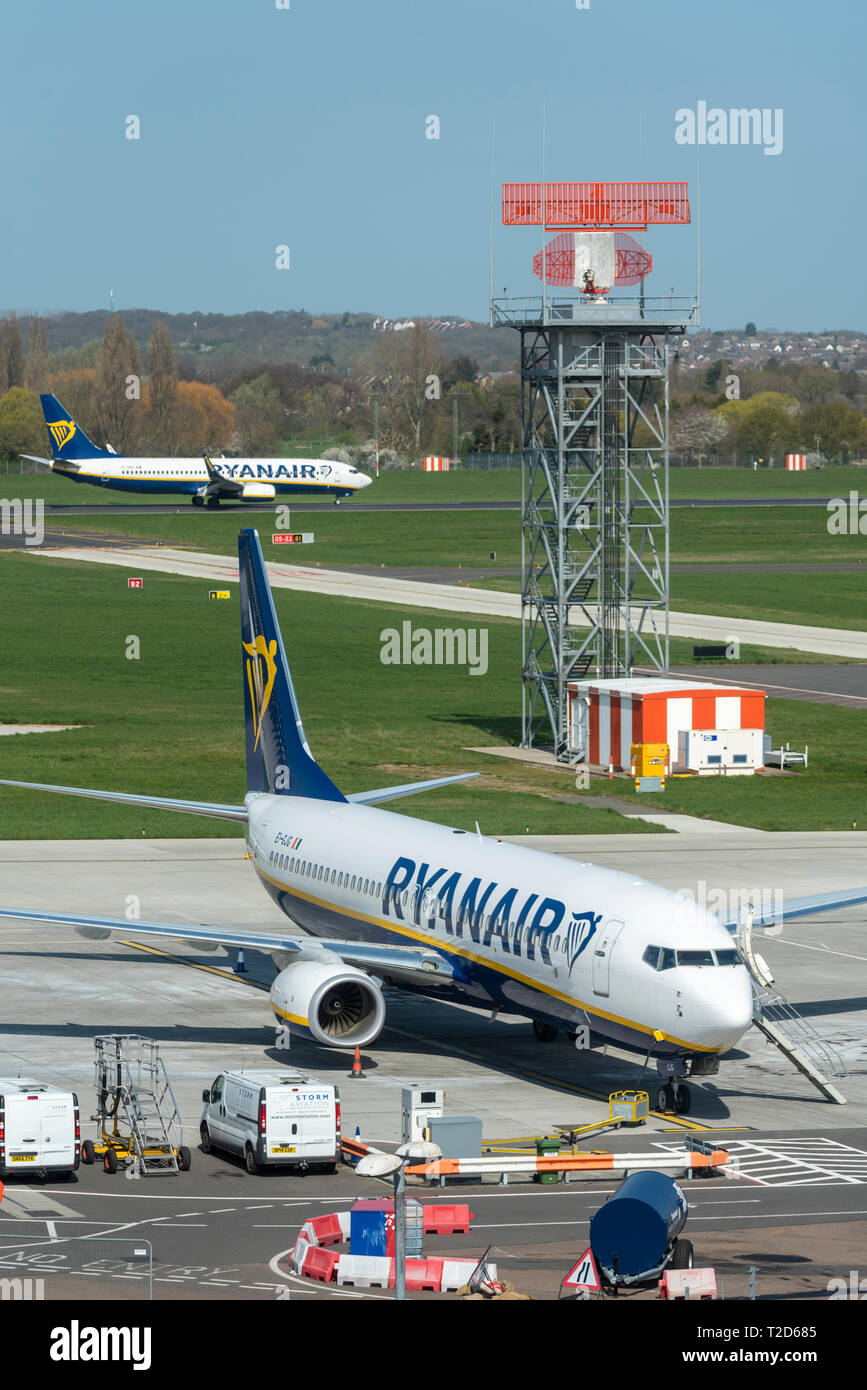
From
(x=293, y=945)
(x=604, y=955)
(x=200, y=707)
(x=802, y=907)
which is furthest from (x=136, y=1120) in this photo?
(x=200, y=707)

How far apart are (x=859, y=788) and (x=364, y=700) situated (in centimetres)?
3296

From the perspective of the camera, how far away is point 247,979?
2083 inches

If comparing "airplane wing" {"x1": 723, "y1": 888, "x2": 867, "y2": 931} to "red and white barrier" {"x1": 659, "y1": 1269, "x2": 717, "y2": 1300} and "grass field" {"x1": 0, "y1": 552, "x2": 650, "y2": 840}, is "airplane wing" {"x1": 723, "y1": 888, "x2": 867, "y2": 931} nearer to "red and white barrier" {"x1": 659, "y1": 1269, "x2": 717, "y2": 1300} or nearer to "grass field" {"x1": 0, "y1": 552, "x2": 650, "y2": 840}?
"red and white barrier" {"x1": 659, "y1": 1269, "x2": 717, "y2": 1300}

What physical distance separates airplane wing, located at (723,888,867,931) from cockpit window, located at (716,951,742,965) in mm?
5768

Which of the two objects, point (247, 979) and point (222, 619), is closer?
point (247, 979)

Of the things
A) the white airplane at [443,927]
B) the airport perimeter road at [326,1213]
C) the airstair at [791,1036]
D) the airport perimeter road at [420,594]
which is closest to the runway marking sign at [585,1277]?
the airport perimeter road at [326,1213]

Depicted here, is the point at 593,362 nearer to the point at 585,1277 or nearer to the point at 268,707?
the point at 268,707

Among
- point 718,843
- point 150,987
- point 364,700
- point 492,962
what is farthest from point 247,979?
point 364,700

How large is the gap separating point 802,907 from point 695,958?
9.90 m

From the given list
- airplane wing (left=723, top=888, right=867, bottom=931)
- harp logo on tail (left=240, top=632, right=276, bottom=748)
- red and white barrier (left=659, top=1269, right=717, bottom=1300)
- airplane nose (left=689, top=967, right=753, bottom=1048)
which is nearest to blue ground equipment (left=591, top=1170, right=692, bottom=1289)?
red and white barrier (left=659, top=1269, right=717, bottom=1300)

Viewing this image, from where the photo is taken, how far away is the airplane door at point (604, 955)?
3709cm

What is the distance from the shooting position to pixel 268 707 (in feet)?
168

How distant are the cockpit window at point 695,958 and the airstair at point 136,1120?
32.2 ft
